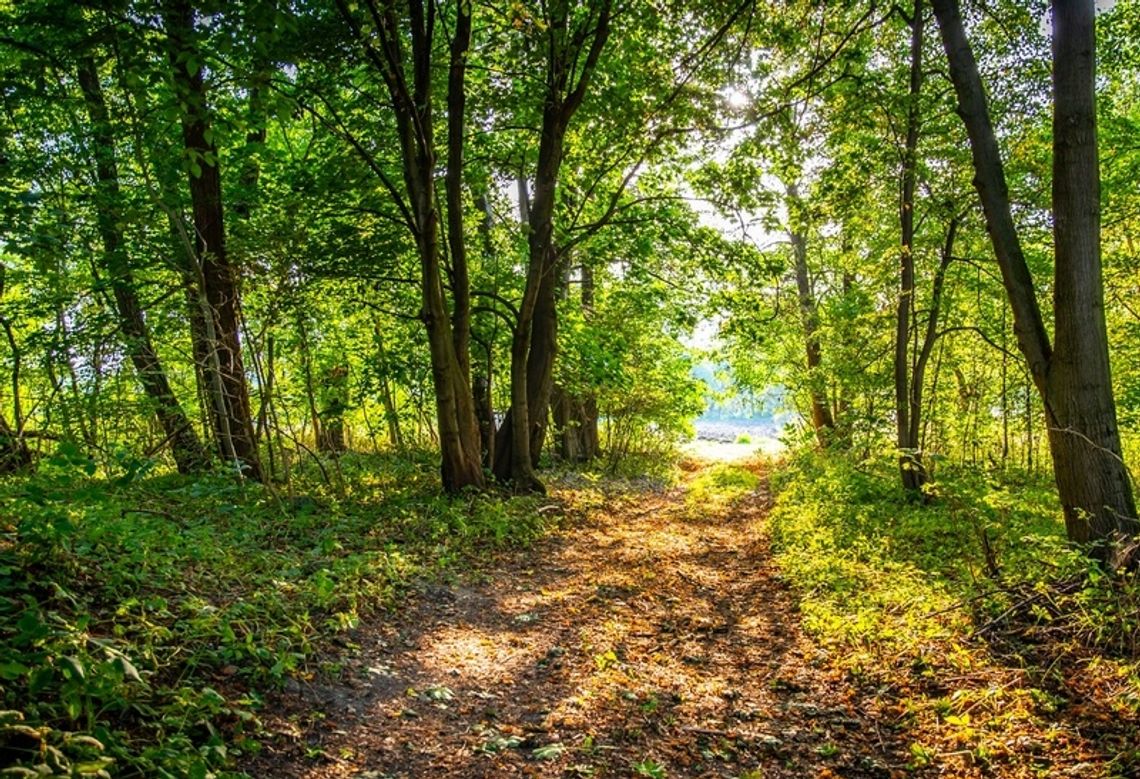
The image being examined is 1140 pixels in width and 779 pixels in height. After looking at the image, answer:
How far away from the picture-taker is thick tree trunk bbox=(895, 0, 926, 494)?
908 centimetres

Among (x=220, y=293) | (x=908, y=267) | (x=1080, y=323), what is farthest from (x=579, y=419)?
(x=1080, y=323)

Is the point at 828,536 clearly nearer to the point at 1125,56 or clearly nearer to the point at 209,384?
the point at 209,384

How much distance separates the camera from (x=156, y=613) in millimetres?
3947

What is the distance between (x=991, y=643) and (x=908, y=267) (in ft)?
23.0

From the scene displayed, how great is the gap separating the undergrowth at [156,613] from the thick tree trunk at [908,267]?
7.53 metres

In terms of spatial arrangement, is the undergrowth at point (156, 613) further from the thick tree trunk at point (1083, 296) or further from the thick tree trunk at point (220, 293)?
the thick tree trunk at point (1083, 296)

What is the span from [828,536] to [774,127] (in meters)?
5.67

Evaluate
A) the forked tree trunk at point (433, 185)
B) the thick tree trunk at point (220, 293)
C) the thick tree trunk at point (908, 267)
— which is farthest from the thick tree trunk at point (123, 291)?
the thick tree trunk at point (908, 267)

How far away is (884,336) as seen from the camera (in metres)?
12.4

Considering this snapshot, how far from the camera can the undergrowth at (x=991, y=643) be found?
11.9ft

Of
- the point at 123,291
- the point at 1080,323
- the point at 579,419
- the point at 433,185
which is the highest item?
the point at 433,185

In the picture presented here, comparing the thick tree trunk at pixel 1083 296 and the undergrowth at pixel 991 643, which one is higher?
the thick tree trunk at pixel 1083 296

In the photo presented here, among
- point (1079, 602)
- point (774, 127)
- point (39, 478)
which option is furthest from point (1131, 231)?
point (39, 478)

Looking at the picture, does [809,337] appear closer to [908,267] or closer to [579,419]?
[908,267]
